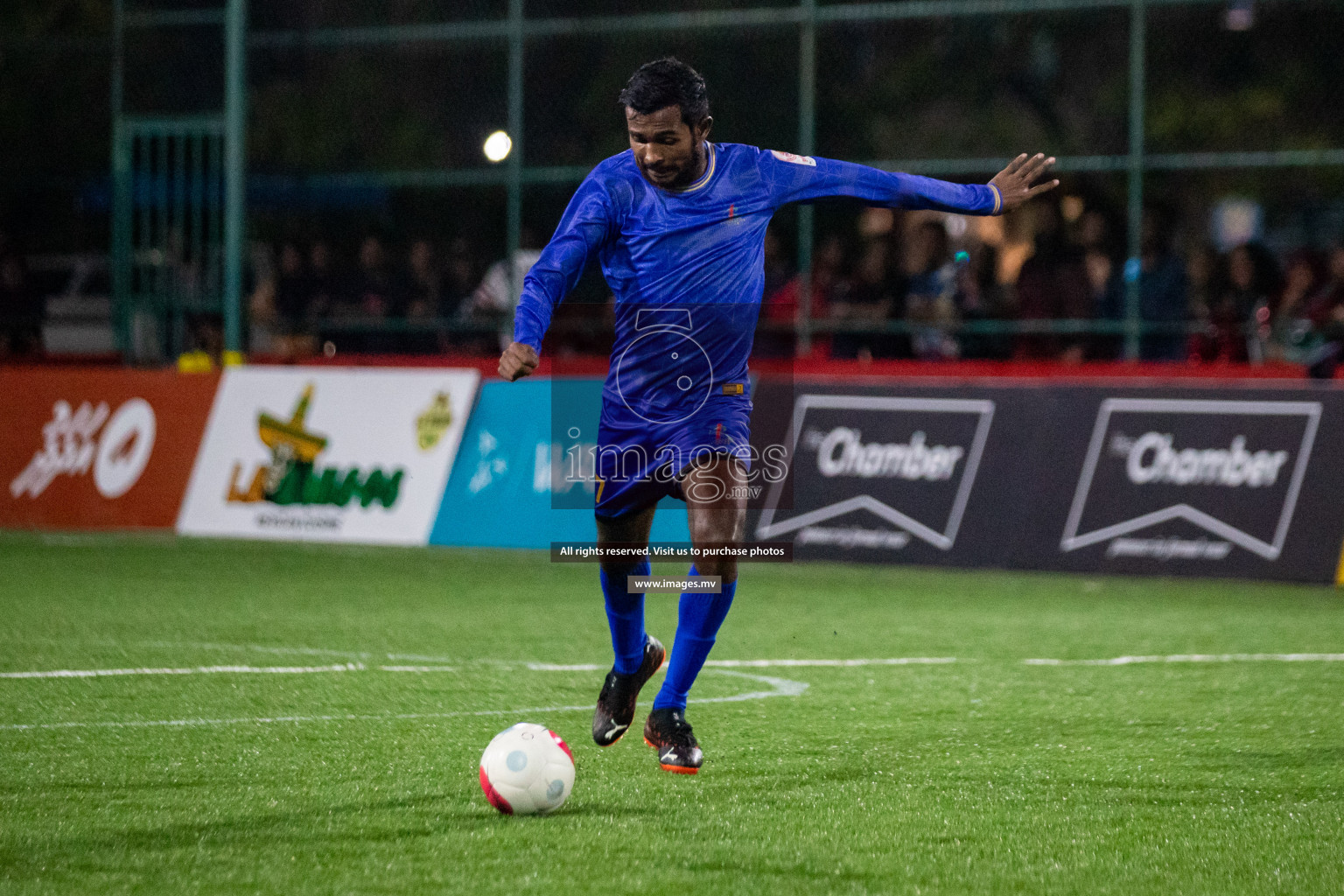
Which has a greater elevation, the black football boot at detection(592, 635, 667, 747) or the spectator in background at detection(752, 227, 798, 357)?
the spectator in background at detection(752, 227, 798, 357)

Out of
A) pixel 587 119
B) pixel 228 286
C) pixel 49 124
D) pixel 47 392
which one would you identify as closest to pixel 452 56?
pixel 587 119

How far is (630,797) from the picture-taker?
588 cm

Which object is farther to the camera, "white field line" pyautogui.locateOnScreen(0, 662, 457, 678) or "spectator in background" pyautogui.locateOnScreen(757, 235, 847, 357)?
"spectator in background" pyautogui.locateOnScreen(757, 235, 847, 357)

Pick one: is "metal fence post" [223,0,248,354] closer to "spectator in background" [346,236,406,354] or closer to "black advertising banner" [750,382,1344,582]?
"spectator in background" [346,236,406,354]

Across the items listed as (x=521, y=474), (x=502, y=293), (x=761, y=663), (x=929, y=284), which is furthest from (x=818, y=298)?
(x=761, y=663)

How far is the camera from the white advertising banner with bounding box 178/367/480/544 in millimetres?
14352

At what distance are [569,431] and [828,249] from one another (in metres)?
3.52

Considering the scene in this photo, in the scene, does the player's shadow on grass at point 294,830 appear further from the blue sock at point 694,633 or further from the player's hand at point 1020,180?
the player's hand at point 1020,180

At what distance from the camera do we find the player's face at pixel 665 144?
6.32 meters

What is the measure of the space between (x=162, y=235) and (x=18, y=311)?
3220mm

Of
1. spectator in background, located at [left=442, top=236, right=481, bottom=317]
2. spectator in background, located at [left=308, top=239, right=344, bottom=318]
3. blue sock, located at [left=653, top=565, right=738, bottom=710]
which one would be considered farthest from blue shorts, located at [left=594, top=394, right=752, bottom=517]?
spectator in background, located at [left=308, top=239, right=344, bottom=318]

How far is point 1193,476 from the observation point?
12.3 metres

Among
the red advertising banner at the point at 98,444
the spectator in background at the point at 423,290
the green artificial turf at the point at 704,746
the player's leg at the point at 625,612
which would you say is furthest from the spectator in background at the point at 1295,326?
the player's leg at the point at 625,612

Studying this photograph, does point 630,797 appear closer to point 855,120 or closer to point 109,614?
point 109,614
